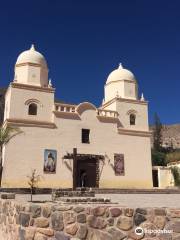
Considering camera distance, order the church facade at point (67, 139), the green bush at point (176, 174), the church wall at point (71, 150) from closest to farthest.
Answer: the church wall at point (71, 150) < the church facade at point (67, 139) < the green bush at point (176, 174)

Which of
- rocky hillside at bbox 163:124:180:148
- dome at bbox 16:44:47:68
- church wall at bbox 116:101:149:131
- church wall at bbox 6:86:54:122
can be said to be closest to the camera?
church wall at bbox 6:86:54:122

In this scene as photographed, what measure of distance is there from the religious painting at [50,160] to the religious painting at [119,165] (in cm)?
517

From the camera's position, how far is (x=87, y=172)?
24.5 m

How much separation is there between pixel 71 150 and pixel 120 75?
9.19 metres

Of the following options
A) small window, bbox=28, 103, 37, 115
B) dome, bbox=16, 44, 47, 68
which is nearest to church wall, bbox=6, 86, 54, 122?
small window, bbox=28, 103, 37, 115

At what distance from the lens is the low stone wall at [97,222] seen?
406cm

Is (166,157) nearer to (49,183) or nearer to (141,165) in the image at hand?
(141,165)

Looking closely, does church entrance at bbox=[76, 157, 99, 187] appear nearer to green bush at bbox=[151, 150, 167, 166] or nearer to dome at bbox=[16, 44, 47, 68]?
dome at bbox=[16, 44, 47, 68]

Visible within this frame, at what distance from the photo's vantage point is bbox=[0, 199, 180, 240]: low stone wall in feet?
13.3

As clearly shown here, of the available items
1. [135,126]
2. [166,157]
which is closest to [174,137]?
[166,157]

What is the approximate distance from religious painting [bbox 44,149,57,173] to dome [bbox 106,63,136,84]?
9.93 m

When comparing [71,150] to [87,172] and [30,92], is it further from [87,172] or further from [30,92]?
[30,92]

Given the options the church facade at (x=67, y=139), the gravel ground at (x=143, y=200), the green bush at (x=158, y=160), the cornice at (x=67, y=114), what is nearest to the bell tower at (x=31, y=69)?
the church facade at (x=67, y=139)

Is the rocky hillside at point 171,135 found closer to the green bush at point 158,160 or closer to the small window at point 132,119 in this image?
the green bush at point 158,160
